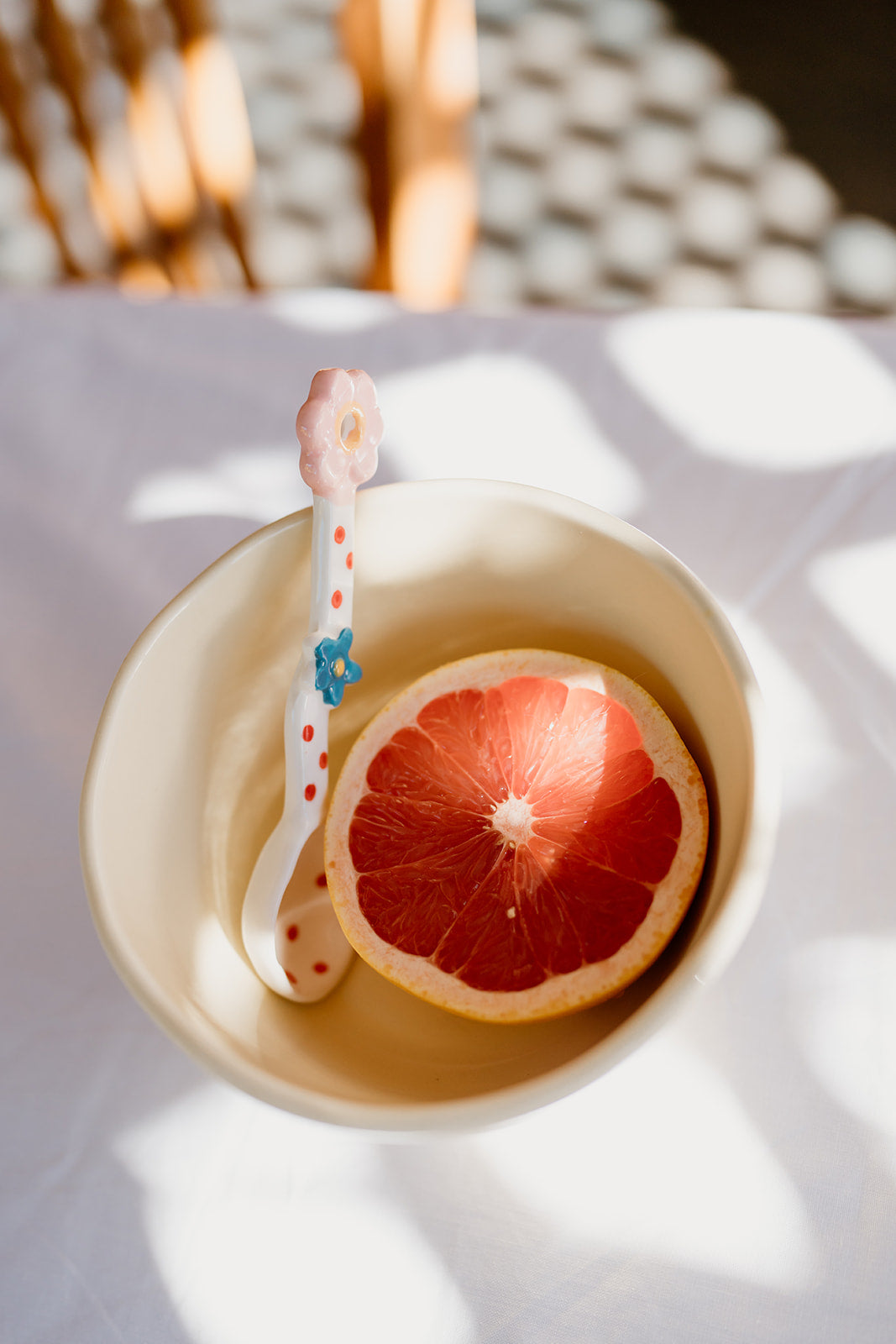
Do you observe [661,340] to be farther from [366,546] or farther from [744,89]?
[744,89]

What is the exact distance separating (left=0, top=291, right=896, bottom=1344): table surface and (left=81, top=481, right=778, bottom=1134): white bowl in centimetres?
4

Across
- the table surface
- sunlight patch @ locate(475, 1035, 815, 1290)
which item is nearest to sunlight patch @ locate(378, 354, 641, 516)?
the table surface

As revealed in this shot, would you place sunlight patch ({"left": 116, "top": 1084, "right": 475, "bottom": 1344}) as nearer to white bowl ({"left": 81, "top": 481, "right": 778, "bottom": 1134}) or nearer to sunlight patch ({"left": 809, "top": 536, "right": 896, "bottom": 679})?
white bowl ({"left": 81, "top": 481, "right": 778, "bottom": 1134})

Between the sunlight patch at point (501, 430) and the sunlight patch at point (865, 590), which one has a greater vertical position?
the sunlight patch at point (501, 430)

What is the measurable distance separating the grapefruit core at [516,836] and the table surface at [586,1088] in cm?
6

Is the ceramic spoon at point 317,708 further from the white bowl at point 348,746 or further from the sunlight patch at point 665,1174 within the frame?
the sunlight patch at point 665,1174

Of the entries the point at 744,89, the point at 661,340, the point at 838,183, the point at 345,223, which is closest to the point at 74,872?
the point at 661,340

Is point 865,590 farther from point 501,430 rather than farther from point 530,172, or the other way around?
point 530,172

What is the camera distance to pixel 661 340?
663 mm

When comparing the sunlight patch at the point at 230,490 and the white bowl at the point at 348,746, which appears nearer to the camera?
the white bowl at the point at 348,746

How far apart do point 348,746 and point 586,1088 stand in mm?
240

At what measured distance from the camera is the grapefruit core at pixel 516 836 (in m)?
0.45

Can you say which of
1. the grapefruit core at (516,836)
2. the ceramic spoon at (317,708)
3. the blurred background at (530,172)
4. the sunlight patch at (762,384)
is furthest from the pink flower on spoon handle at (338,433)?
the blurred background at (530,172)

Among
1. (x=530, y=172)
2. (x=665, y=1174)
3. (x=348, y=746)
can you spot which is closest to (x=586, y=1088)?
(x=665, y=1174)
